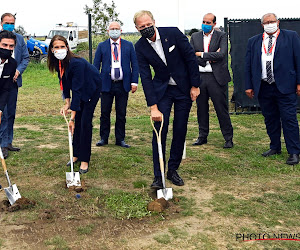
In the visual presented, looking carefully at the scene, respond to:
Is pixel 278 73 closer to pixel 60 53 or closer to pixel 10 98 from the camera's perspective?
pixel 60 53

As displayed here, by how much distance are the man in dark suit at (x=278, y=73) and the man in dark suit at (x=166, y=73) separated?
173 centimetres

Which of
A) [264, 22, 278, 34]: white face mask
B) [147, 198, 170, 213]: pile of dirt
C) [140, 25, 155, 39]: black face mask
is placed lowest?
[147, 198, 170, 213]: pile of dirt

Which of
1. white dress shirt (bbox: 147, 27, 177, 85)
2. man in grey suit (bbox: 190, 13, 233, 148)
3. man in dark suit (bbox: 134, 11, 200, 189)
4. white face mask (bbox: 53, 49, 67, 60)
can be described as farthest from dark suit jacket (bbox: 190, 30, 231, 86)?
white face mask (bbox: 53, 49, 67, 60)

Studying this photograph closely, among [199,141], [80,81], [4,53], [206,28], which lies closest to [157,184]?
[80,81]

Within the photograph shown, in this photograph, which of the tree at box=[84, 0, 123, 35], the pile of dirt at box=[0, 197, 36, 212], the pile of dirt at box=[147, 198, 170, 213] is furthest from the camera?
the tree at box=[84, 0, 123, 35]

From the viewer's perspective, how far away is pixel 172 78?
5.19 meters

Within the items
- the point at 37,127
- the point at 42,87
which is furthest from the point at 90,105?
the point at 42,87

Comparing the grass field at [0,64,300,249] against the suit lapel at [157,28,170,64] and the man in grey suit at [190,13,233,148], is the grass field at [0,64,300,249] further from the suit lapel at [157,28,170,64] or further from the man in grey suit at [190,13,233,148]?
the suit lapel at [157,28,170,64]

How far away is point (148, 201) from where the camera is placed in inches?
191

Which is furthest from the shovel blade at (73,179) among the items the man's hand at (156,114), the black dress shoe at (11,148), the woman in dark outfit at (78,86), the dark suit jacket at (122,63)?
the dark suit jacket at (122,63)

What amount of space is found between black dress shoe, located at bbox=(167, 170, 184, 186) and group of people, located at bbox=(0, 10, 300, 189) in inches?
0.5

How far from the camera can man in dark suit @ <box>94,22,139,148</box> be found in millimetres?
7492

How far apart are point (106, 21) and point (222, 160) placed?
20336 mm

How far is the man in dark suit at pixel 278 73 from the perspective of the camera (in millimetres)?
6387
